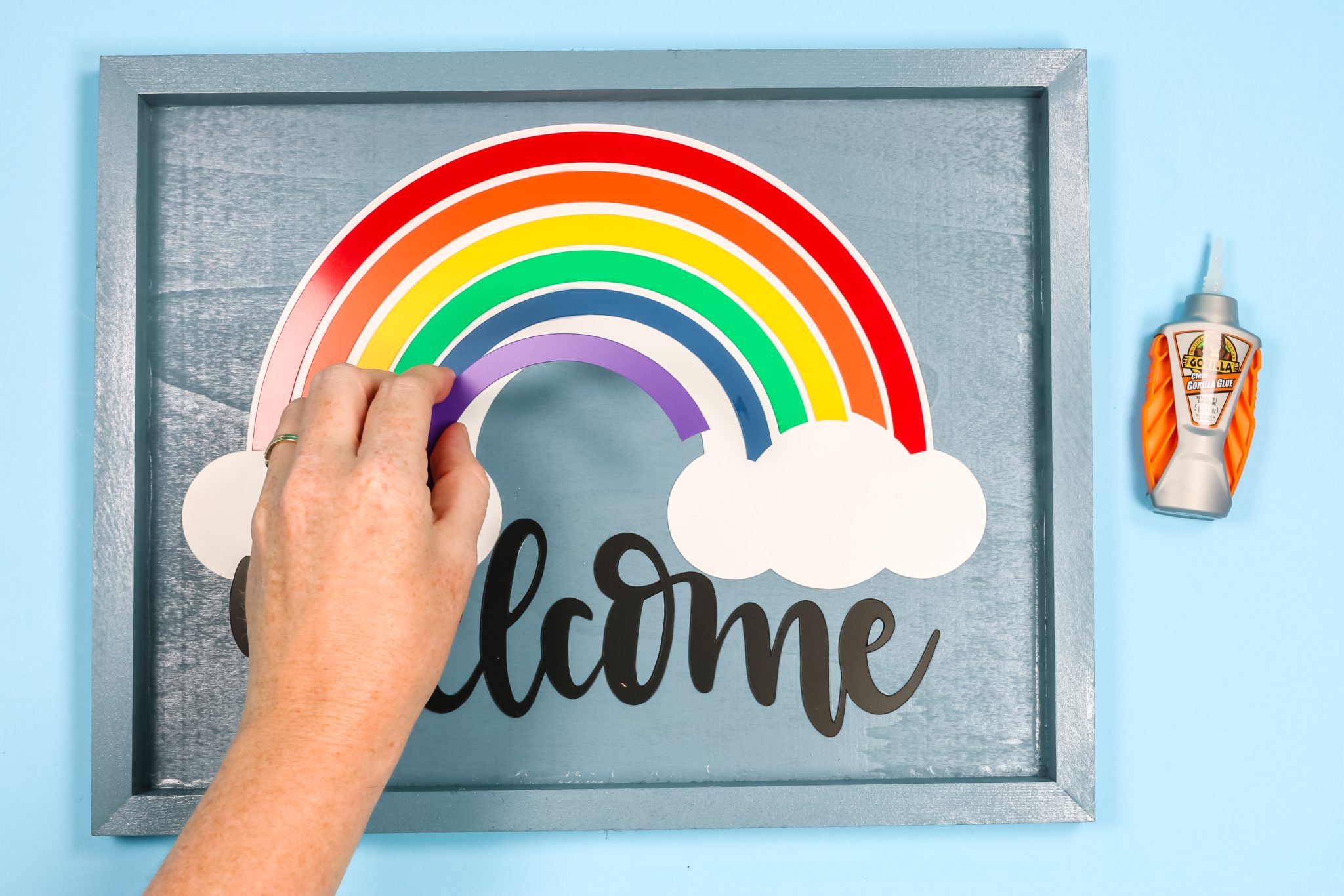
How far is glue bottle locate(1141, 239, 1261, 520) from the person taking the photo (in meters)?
0.64

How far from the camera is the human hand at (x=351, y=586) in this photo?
1.41 ft

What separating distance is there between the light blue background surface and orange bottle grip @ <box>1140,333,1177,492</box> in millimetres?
18

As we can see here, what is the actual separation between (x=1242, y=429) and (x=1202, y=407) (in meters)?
0.04

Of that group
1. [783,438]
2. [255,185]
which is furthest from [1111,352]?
[255,185]

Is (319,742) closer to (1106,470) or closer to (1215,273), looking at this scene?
(1106,470)

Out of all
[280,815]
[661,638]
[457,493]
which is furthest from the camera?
[661,638]

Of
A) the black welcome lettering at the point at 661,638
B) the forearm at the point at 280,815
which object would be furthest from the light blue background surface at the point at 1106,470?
the forearm at the point at 280,815

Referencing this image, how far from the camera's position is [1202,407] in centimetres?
64

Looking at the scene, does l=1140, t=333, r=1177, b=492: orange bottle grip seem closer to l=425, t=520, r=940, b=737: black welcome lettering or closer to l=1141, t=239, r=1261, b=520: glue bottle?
l=1141, t=239, r=1261, b=520: glue bottle

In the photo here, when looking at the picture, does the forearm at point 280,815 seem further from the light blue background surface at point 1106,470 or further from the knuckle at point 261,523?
the light blue background surface at point 1106,470

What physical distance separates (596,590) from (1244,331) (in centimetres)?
54

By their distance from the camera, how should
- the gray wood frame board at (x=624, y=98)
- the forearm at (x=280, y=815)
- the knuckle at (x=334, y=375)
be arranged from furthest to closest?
the gray wood frame board at (x=624, y=98) → the knuckle at (x=334, y=375) → the forearm at (x=280, y=815)

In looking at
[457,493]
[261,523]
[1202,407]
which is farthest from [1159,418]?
[261,523]

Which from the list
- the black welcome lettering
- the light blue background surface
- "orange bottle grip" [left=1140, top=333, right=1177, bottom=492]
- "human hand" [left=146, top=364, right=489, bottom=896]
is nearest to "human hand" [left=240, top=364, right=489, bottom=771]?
"human hand" [left=146, top=364, right=489, bottom=896]
